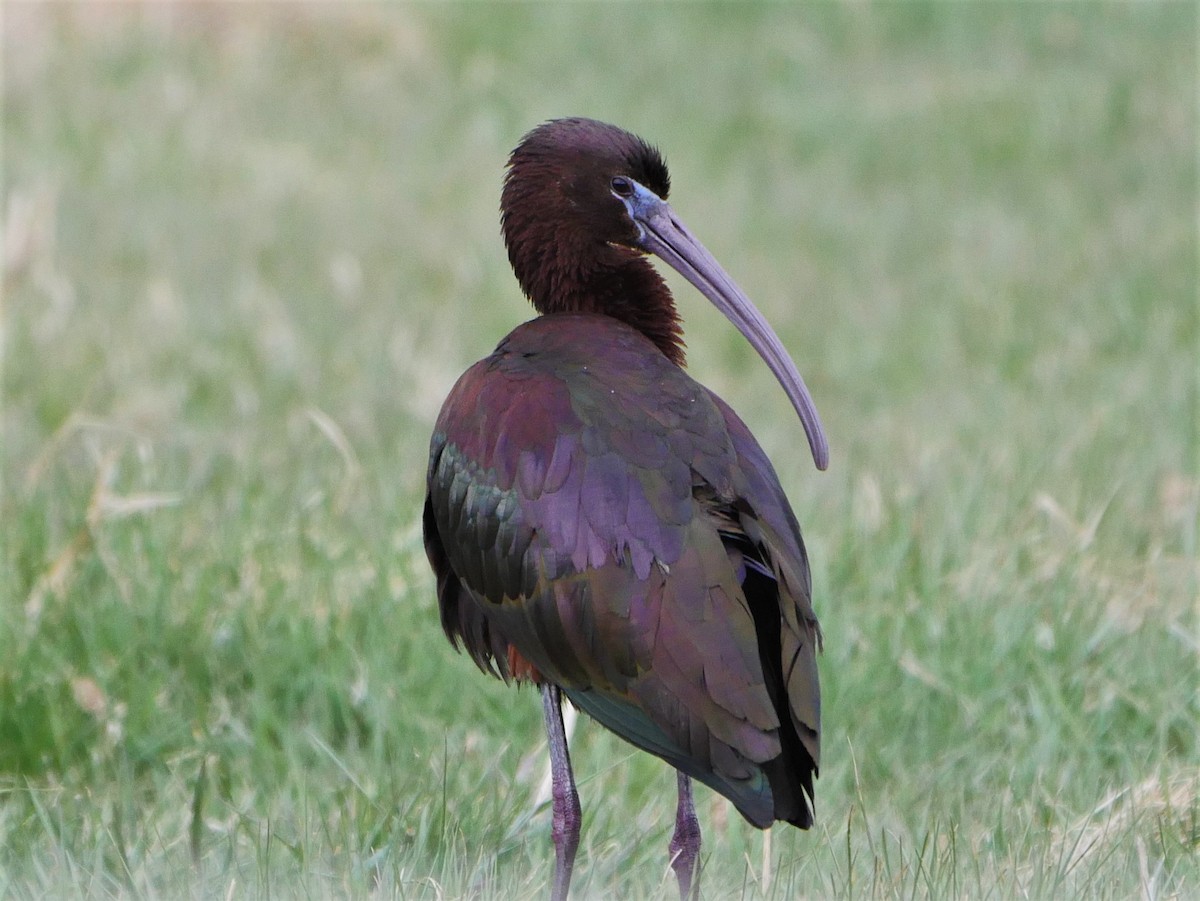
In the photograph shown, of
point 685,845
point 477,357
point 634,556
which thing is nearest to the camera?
point 634,556

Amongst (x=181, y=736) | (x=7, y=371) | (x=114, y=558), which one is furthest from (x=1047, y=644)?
(x=7, y=371)

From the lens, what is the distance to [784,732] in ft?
9.86

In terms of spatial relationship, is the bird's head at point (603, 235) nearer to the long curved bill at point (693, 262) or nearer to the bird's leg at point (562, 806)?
the long curved bill at point (693, 262)

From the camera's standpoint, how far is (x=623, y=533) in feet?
9.98

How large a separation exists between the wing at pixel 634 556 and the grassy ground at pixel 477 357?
1.01 feet

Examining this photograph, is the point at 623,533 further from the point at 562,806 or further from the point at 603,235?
the point at 603,235

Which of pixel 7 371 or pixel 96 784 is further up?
pixel 7 371

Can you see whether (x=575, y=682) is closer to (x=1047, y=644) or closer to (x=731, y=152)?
(x=1047, y=644)

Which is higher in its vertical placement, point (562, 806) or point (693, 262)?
point (693, 262)

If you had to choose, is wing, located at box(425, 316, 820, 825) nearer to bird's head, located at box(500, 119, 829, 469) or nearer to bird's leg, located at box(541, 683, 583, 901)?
bird's leg, located at box(541, 683, 583, 901)

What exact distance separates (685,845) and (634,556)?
54 centimetres

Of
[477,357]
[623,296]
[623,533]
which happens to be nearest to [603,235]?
[623,296]

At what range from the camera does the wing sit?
2943 mm

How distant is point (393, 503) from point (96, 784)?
1.63 metres
